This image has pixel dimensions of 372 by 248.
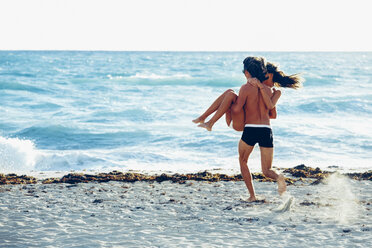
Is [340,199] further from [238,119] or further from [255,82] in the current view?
[255,82]

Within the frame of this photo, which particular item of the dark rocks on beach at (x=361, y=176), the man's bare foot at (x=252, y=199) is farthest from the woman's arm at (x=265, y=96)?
the dark rocks on beach at (x=361, y=176)

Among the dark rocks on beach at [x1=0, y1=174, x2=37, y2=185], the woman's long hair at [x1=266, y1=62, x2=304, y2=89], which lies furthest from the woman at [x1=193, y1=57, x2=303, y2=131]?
the dark rocks on beach at [x1=0, y1=174, x2=37, y2=185]

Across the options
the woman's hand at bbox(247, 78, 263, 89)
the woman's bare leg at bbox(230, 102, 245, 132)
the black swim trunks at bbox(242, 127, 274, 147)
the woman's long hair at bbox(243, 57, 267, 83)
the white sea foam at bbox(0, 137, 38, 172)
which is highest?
the woman's long hair at bbox(243, 57, 267, 83)

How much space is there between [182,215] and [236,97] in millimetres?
1559

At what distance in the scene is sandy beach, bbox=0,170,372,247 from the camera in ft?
14.9

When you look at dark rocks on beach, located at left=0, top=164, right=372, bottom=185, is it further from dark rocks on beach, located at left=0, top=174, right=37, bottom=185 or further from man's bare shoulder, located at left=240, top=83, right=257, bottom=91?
man's bare shoulder, located at left=240, top=83, right=257, bottom=91

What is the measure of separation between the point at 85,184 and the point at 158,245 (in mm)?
3169

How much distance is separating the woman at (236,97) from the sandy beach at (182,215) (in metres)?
1.13

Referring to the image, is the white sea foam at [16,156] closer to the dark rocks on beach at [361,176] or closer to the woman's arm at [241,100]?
the woman's arm at [241,100]

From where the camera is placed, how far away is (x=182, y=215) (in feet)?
17.9

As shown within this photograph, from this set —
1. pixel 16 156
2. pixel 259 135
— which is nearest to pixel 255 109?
pixel 259 135

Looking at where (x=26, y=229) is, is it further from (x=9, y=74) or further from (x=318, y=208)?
(x=9, y=74)

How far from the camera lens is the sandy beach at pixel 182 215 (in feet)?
14.9

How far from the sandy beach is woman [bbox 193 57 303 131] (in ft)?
3.71
